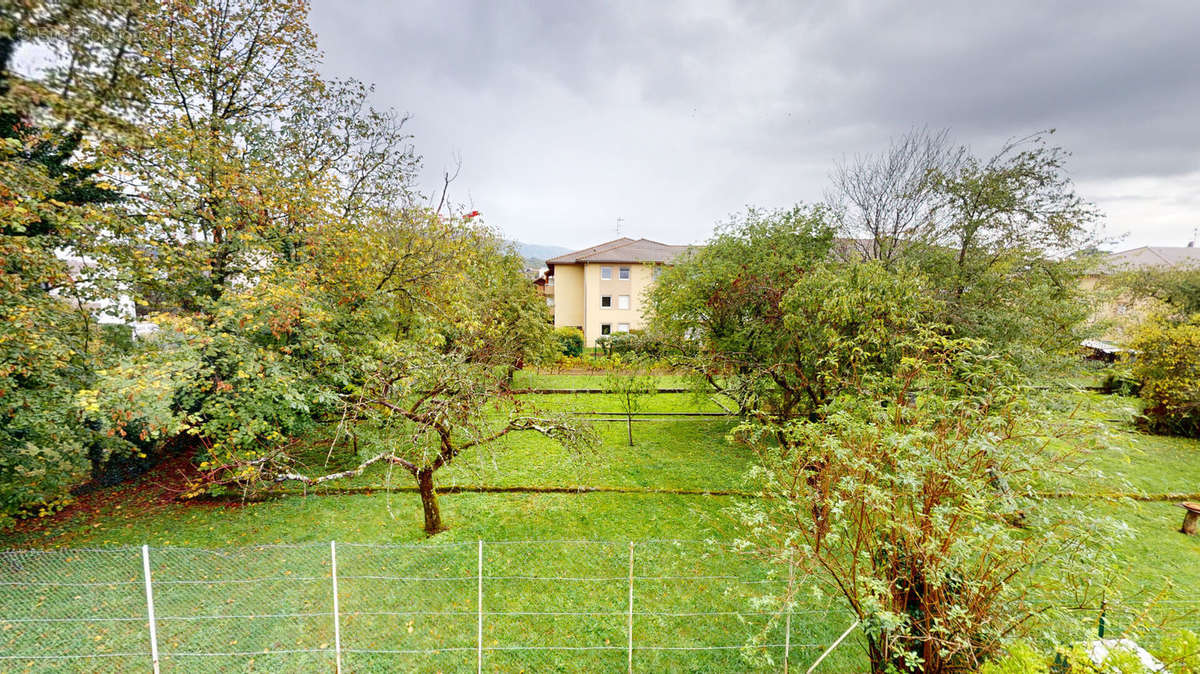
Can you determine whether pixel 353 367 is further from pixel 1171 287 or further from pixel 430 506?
pixel 1171 287

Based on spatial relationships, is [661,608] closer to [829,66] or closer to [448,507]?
[448,507]

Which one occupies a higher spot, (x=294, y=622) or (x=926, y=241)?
(x=926, y=241)

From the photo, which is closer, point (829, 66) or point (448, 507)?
point (448, 507)

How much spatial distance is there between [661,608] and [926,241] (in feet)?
42.6

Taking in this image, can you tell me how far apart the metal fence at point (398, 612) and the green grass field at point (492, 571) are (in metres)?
0.03

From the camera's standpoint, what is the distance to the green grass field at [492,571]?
5203 mm

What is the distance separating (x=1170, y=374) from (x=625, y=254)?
86.3 ft

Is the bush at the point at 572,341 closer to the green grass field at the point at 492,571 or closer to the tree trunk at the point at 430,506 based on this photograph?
the green grass field at the point at 492,571

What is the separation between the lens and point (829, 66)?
13609 mm

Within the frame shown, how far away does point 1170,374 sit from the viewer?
15.0 m

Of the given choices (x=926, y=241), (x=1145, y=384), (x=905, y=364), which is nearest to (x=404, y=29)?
(x=905, y=364)

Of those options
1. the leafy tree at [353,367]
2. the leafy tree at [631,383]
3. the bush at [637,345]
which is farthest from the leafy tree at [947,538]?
the bush at [637,345]

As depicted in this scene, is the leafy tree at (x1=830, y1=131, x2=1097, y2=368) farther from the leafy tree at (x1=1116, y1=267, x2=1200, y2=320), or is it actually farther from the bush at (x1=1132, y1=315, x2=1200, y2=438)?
the leafy tree at (x1=1116, y1=267, x2=1200, y2=320)

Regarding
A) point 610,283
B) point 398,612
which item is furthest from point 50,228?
point 610,283
